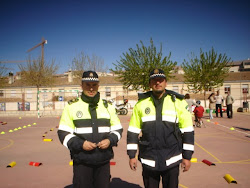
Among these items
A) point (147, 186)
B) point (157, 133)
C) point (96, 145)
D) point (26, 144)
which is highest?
point (157, 133)

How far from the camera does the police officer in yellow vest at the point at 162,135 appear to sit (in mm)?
2430

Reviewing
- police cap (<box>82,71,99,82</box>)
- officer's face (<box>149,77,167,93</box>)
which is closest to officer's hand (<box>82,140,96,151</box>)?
police cap (<box>82,71,99,82</box>)

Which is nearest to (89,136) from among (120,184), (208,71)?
(120,184)

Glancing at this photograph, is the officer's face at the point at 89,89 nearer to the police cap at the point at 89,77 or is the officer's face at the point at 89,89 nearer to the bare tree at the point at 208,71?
the police cap at the point at 89,77

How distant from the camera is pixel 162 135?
2.44 meters

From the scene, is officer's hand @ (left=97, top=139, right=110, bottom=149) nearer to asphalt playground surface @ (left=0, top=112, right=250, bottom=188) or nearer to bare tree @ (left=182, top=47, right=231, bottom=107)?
asphalt playground surface @ (left=0, top=112, right=250, bottom=188)

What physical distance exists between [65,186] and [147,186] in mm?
2189

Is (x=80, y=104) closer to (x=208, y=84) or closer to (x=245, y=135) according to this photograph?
(x=245, y=135)

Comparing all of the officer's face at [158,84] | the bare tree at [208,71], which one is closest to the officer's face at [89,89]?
the officer's face at [158,84]

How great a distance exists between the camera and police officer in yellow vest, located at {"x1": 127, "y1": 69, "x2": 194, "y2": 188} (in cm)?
243

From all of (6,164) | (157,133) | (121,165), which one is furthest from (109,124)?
(6,164)

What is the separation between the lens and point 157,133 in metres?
2.44

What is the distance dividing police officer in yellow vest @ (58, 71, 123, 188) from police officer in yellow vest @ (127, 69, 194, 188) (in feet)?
1.19

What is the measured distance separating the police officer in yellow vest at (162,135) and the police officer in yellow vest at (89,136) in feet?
1.19
